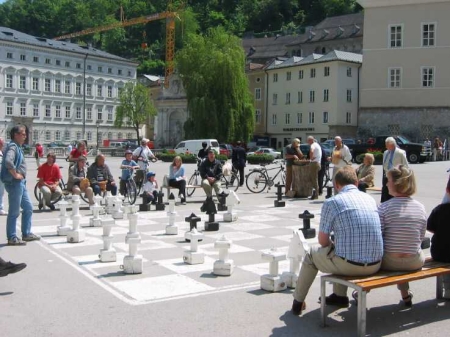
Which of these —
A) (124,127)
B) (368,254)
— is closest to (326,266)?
(368,254)

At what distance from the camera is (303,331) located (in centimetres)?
582

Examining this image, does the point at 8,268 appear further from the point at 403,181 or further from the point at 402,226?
the point at 403,181

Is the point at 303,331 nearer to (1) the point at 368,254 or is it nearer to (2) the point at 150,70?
(1) the point at 368,254

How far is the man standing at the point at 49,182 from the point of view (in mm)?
15047

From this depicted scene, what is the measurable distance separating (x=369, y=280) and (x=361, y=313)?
35 cm

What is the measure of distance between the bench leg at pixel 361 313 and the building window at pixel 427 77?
2002 inches

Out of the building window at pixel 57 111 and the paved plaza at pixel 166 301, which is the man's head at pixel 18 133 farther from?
the building window at pixel 57 111

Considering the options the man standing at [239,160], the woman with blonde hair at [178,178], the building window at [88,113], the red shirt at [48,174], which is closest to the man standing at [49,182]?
the red shirt at [48,174]

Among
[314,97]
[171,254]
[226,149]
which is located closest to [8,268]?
Result: [171,254]

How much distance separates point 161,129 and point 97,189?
210 feet

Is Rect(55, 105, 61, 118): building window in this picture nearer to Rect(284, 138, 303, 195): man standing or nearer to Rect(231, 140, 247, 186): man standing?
Rect(231, 140, 247, 186): man standing

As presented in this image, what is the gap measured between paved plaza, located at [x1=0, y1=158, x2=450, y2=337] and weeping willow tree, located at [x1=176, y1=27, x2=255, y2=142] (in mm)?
49224

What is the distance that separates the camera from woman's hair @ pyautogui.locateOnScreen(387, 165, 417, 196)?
618 cm

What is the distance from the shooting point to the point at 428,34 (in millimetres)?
52500
